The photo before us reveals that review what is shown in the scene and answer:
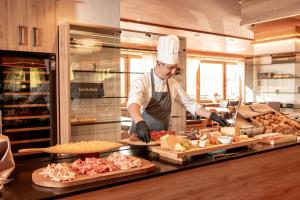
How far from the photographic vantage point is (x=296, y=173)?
7.96ft

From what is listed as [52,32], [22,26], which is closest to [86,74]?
[52,32]

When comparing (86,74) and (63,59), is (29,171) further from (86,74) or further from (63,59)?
(86,74)

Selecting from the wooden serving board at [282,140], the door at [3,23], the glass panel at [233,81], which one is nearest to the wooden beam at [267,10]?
the wooden serving board at [282,140]

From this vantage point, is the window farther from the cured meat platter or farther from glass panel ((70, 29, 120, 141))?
the cured meat platter

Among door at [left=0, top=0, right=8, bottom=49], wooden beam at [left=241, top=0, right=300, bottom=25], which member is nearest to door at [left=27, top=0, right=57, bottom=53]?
door at [left=0, top=0, right=8, bottom=49]

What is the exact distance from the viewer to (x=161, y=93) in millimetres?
2979

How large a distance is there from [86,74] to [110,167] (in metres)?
2.78

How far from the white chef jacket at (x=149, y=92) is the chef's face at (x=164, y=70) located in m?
0.06

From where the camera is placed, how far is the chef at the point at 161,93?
2711 mm

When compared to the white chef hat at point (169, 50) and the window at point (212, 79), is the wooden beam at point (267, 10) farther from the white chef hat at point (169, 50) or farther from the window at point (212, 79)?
the window at point (212, 79)

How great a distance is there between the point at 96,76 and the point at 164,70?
1.65m

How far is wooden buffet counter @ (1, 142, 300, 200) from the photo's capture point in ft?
4.32

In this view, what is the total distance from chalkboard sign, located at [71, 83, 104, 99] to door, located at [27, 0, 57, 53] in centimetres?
57

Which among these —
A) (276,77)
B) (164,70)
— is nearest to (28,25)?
(164,70)
